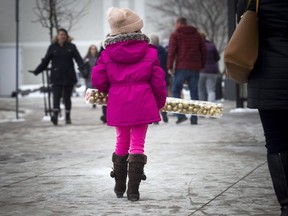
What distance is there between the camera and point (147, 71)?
681 centimetres

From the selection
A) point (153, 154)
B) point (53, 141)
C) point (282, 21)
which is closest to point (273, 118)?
point (282, 21)

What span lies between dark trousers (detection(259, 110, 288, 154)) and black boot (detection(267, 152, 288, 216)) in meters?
0.05

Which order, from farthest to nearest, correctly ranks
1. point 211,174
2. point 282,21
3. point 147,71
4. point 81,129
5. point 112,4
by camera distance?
point 112,4, point 81,129, point 211,174, point 147,71, point 282,21

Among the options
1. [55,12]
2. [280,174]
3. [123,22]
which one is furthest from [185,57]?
[280,174]

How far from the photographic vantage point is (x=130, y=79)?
6820 mm

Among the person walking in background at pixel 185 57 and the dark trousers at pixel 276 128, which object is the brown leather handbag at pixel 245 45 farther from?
the person walking in background at pixel 185 57

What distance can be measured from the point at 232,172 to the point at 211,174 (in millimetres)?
245

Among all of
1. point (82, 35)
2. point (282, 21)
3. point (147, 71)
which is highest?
point (282, 21)

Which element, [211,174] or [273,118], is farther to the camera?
[211,174]

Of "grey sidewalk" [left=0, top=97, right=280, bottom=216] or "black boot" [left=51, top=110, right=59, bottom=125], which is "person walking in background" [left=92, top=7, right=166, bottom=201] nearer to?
"grey sidewalk" [left=0, top=97, right=280, bottom=216]

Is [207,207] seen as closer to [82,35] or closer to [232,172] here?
[232,172]

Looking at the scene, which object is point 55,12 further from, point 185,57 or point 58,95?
point 185,57

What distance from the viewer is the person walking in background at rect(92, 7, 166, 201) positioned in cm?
679

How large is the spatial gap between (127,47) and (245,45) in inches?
63.4
